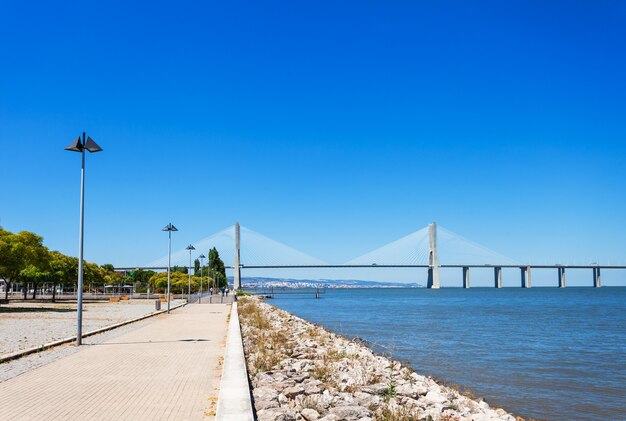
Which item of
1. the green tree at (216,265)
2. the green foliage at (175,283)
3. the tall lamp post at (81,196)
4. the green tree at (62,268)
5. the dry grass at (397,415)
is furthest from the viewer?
the green tree at (216,265)

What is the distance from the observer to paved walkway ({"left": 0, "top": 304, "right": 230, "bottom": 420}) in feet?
24.8

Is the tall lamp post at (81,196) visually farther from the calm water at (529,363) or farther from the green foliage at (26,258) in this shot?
the green foliage at (26,258)

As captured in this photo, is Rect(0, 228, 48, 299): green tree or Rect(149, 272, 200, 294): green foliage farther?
Rect(149, 272, 200, 294): green foliage

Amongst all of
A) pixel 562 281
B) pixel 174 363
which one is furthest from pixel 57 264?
pixel 562 281

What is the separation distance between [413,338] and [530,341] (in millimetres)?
5379

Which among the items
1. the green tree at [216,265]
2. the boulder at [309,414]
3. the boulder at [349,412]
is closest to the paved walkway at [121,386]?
the boulder at [309,414]

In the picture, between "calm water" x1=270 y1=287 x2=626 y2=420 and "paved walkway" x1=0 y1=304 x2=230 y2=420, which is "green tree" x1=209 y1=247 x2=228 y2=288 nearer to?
"calm water" x1=270 y1=287 x2=626 y2=420

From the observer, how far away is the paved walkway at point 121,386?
7.57m

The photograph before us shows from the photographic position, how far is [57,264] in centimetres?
5803

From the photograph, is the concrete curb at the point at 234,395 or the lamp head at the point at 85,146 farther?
the lamp head at the point at 85,146


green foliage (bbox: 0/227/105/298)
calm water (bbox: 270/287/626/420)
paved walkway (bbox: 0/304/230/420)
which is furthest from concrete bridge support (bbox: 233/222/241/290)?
paved walkway (bbox: 0/304/230/420)

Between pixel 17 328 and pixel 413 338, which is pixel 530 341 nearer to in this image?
pixel 413 338

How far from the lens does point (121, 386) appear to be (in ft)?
30.8

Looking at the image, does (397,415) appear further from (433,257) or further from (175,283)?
(433,257)
